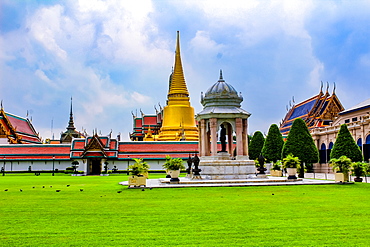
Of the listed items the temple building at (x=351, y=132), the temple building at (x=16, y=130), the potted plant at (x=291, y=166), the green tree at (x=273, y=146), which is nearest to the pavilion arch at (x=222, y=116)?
the potted plant at (x=291, y=166)

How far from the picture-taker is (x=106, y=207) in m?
13.0

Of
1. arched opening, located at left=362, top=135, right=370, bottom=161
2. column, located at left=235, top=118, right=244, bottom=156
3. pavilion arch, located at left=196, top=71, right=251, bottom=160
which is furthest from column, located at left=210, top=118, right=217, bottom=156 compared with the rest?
arched opening, located at left=362, top=135, right=370, bottom=161

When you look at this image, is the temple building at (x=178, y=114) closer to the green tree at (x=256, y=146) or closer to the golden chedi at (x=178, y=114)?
the golden chedi at (x=178, y=114)

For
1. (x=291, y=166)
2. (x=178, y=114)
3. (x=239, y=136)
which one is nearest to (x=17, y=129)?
(x=178, y=114)

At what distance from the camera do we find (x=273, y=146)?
1713 inches

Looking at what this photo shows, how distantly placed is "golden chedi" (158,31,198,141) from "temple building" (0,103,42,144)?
2204 cm

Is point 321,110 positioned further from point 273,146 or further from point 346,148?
point 346,148

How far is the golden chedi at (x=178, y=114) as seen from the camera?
213 feet

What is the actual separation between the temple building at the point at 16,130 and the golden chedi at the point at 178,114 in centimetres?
2204

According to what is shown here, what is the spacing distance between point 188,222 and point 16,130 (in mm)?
64551

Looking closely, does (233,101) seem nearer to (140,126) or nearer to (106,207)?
(106,207)

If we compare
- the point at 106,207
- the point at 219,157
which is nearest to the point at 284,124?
the point at 219,157

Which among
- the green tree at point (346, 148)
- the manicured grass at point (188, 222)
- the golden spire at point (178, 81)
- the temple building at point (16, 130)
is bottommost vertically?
the manicured grass at point (188, 222)

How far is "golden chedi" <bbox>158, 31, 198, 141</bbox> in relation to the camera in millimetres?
64875
